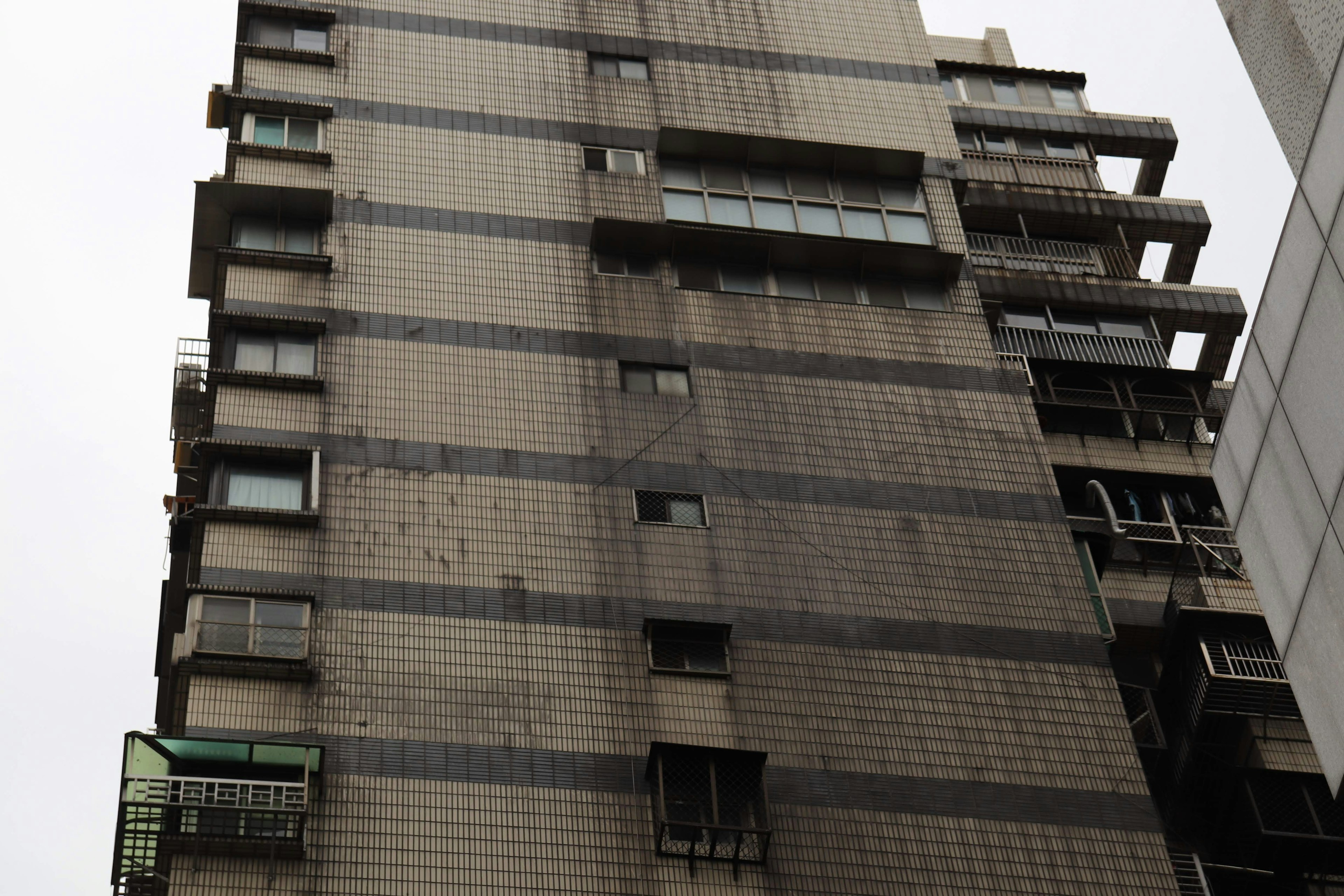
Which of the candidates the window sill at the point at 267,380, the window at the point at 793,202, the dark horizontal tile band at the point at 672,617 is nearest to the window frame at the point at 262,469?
the dark horizontal tile band at the point at 672,617

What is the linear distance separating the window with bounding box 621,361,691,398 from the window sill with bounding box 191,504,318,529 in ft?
21.6

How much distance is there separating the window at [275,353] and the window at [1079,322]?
1693 centimetres

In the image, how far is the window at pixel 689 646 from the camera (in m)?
26.3

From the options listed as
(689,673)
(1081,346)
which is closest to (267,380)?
(689,673)

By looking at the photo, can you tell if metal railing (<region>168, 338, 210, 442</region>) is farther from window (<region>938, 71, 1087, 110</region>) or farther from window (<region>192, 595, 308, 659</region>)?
window (<region>938, 71, 1087, 110</region>)

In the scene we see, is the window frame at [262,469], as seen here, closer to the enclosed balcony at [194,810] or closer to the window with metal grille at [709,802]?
the enclosed balcony at [194,810]

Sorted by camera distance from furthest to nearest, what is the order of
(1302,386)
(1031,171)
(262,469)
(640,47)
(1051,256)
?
(1031,171) < (1051,256) < (640,47) < (262,469) < (1302,386)

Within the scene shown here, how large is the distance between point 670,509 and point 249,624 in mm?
7498

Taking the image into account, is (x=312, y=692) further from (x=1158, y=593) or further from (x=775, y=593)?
(x=1158, y=593)

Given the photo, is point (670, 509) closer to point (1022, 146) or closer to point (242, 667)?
point (242, 667)

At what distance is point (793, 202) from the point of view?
3456cm

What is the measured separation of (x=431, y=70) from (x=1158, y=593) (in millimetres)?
18793

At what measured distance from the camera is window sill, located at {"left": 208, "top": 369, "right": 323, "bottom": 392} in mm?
28250

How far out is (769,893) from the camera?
934 inches
